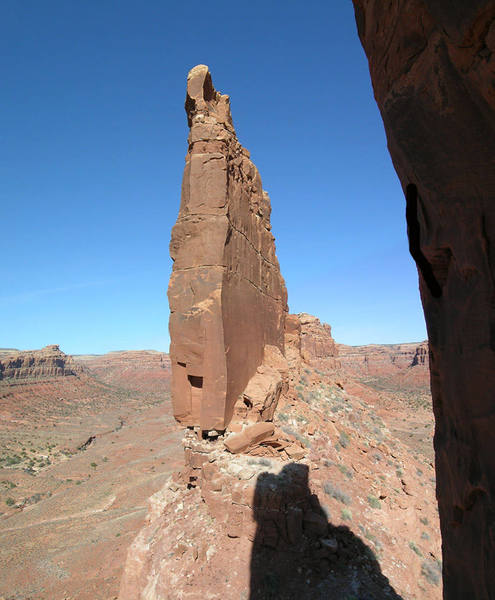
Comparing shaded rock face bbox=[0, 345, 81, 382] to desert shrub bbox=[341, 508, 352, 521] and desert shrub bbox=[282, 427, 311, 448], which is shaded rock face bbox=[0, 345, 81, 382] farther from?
desert shrub bbox=[341, 508, 352, 521]

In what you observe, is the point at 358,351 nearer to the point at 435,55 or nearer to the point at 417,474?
the point at 417,474

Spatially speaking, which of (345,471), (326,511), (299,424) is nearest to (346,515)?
(326,511)

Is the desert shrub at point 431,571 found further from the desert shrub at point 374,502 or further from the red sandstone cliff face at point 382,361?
the red sandstone cliff face at point 382,361

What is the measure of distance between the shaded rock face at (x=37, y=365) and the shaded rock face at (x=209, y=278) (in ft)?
236

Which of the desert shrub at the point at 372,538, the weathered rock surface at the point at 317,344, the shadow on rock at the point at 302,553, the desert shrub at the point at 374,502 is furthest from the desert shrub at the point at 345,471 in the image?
the weathered rock surface at the point at 317,344

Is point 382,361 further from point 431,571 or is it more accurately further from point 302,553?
point 302,553

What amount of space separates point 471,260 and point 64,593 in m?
15.6

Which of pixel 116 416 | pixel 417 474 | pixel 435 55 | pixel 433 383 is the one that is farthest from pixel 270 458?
pixel 116 416

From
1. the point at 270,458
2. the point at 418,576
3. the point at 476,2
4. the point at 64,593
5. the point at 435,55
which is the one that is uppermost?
the point at 435,55

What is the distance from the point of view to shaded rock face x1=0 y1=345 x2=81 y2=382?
234 ft

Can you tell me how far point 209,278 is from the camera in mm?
9023

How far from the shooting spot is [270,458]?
884 cm

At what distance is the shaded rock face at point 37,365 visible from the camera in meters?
71.4

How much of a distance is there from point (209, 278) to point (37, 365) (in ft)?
273
